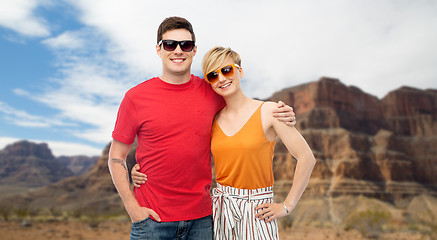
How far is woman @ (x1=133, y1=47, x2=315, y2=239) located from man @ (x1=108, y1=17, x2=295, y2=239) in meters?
0.12

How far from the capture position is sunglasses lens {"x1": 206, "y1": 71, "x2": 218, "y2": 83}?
2885 mm

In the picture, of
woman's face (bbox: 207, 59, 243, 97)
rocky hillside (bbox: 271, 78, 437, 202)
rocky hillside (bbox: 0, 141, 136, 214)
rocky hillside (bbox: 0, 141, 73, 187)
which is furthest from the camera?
rocky hillside (bbox: 0, 141, 73, 187)

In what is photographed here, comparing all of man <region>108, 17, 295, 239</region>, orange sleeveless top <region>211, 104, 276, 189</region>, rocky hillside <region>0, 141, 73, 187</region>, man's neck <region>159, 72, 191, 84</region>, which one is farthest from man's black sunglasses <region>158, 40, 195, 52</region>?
rocky hillside <region>0, 141, 73, 187</region>

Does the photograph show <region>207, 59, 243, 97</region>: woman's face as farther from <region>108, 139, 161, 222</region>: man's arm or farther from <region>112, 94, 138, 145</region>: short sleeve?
<region>108, 139, 161, 222</region>: man's arm

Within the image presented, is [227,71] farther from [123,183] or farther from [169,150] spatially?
[123,183]

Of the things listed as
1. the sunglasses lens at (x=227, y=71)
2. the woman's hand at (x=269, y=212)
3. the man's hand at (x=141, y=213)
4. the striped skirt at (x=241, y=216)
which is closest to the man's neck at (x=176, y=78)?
the sunglasses lens at (x=227, y=71)

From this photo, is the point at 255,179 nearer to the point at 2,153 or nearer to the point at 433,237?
the point at 433,237

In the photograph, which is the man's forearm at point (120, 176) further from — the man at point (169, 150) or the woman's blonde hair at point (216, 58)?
the woman's blonde hair at point (216, 58)

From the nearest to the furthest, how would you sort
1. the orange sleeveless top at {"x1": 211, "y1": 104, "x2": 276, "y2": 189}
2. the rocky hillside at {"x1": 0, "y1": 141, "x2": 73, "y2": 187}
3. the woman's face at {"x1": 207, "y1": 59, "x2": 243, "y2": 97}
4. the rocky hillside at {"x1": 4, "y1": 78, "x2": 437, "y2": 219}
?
the orange sleeveless top at {"x1": 211, "y1": 104, "x2": 276, "y2": 189} → the woman's face at {"x1": 207, "y1": 59, "x2": 243, "y2": 97} → the rocky hillside at {"x1": 4, "y1": 78, "x2": 437, "y2": 219} → the rocky hillside at {"x1": 0, "y1": 141, "x2": 73, "y2": 187}

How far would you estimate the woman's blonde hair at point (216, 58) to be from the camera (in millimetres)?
2873

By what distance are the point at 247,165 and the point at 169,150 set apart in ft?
2.01

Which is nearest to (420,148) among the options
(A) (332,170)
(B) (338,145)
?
(B) (338,145)

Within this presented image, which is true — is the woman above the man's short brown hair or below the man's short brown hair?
below

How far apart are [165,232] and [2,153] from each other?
131738mm
